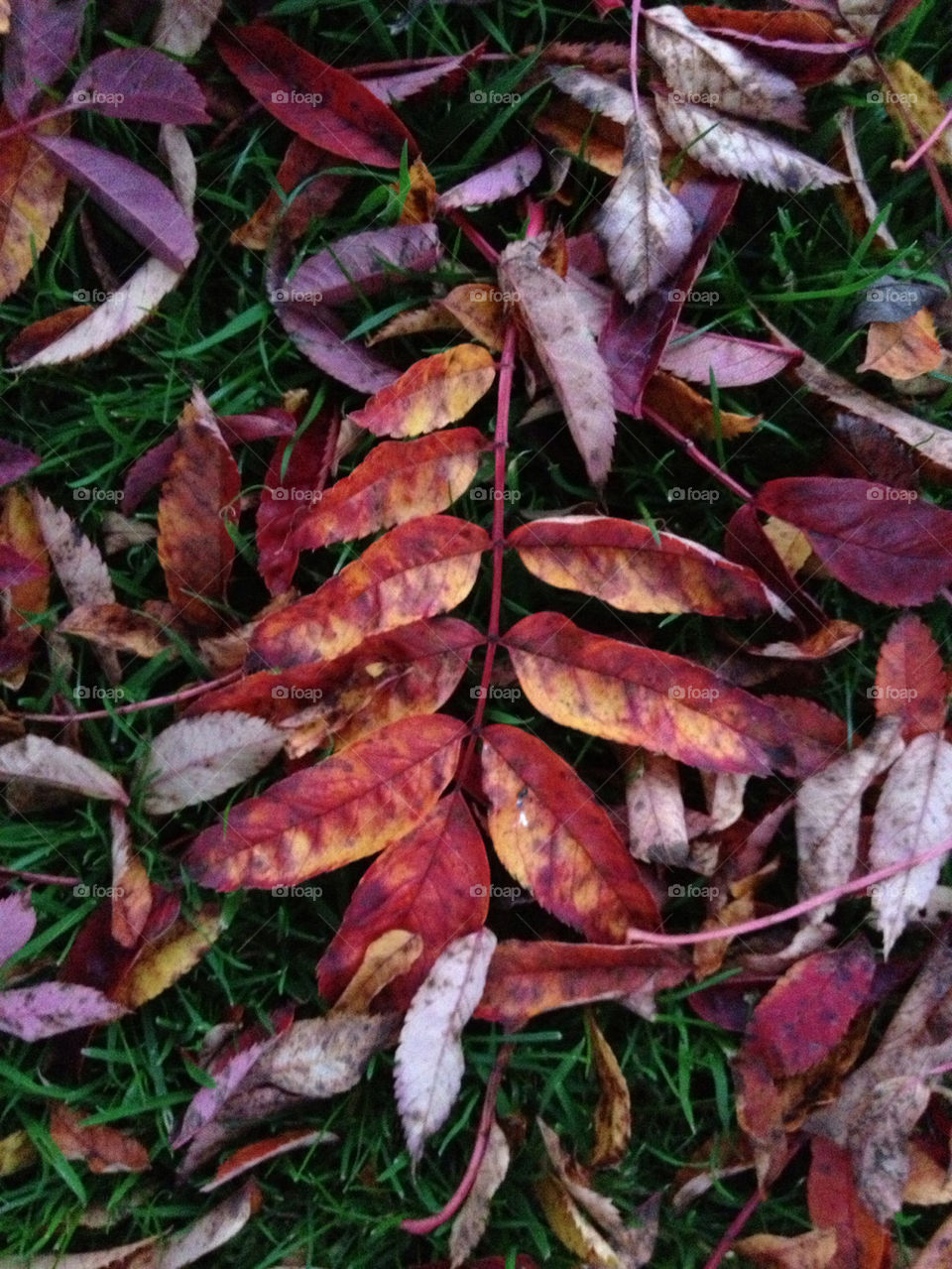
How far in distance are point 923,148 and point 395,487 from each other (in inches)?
37.8

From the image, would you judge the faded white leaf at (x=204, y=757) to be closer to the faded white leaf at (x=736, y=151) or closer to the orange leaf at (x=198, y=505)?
the orange leaf at (x=198, y=505)

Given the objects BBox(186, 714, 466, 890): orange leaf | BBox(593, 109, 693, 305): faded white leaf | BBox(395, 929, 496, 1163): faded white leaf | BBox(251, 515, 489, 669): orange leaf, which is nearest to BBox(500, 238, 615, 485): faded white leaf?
BBox(593, 109, 693, 305): faded white leaf

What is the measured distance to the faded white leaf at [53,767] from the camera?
5.20 ft

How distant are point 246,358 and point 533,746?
29.3 inches

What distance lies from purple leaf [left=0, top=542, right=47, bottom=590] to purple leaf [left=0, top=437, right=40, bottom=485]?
103mm

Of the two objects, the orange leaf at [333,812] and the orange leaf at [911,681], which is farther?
the orange leaf at [911,681]

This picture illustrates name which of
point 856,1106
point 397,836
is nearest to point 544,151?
point 397,836

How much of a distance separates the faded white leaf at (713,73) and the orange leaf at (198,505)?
33.1 inches

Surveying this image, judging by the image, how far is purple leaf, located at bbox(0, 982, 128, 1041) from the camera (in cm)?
157

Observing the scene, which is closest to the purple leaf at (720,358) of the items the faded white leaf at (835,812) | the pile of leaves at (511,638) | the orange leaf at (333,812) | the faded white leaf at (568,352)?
the pile of leaves at (511,638)

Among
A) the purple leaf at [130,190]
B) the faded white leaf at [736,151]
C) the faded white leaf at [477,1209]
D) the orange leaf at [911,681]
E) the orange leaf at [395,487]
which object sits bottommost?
the faded white leaf at [477,1209]

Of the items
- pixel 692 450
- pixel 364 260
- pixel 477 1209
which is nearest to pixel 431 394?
pixel 364 260

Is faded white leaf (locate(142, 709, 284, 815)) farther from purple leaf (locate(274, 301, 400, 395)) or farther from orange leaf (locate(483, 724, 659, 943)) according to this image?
purple leaf (locate(274, 301, 400, 395))

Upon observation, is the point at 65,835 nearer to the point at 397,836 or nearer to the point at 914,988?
the point at 397,836
